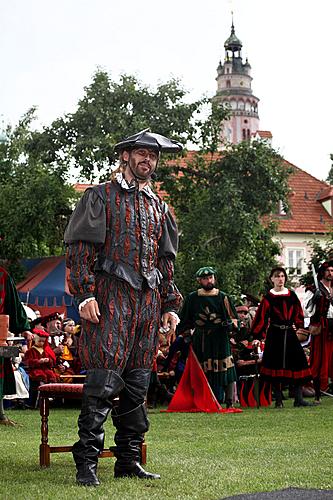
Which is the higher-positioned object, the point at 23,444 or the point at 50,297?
the point at 50,297

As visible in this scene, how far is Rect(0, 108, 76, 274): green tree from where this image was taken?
1088 inches

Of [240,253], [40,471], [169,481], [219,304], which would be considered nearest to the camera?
[169,481]

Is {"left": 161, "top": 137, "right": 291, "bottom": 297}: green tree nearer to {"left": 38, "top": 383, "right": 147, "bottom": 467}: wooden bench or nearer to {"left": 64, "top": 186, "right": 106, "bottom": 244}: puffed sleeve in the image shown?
{"left": 38, "top": 383, "right": 147, "bottom": 467}: wooden bench

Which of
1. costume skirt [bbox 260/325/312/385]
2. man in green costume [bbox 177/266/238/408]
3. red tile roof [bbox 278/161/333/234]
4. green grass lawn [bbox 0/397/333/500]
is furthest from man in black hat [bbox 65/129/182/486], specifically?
red tile roof [bbox 278/161/333/234]

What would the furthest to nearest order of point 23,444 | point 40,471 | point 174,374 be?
point 174,374 < point 23,444 < point 40,471

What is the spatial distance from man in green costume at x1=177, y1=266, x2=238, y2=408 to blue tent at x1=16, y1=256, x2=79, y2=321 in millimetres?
11246

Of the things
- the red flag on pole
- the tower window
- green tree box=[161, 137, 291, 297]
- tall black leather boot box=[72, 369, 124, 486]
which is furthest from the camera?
the tower window

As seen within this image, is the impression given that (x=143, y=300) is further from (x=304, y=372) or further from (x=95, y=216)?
(x=304, y=372)

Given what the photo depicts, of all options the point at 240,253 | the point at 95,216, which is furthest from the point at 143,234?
the point at 240,253

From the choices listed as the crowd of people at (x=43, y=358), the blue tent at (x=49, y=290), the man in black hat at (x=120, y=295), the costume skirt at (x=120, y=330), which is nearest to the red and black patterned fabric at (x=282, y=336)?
the crowd of people at (x=43, y=358)

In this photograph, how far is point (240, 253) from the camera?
96.2ft

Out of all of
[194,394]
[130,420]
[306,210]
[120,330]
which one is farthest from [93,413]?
[306,210]

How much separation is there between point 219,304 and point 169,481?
7.47 metres

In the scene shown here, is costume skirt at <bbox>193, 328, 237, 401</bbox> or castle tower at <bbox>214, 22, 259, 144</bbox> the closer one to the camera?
costume skirt at <bbox>193, 328, 237, 401</bbox>
